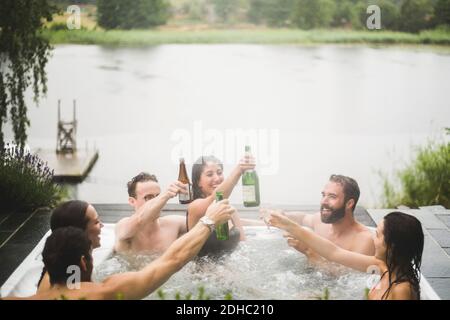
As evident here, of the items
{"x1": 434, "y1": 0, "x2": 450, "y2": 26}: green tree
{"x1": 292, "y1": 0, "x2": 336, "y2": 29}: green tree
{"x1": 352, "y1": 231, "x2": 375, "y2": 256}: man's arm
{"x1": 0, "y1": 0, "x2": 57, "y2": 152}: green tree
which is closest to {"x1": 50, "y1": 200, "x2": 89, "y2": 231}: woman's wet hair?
{"x1": 0, "y1": 0, "x2": 57, "y2": 152}: green tree

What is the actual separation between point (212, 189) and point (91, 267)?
3.01 feet

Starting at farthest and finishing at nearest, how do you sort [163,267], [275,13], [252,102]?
[252,102] → [275,13] → [163,267]

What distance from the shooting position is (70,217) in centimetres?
333

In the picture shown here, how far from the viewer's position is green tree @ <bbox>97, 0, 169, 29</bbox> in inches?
161

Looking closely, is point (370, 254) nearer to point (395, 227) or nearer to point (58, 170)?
point (395, 227)

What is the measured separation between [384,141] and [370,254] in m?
1.13

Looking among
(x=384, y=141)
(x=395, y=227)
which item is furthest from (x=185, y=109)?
(x=395, y=227)

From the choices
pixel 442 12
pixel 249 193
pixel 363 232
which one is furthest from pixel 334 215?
pixel 442 12

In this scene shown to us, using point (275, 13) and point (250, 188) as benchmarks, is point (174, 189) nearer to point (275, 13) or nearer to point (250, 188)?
point (250, 188)

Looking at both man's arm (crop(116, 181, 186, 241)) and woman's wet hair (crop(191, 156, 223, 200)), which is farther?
woman's wet hair (crop(191, 156, 223, 200))

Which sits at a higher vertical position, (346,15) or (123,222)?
(346,15)

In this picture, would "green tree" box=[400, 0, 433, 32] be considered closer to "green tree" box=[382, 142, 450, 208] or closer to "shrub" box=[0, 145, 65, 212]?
"green tree" box=[382, 142, 450, 208]

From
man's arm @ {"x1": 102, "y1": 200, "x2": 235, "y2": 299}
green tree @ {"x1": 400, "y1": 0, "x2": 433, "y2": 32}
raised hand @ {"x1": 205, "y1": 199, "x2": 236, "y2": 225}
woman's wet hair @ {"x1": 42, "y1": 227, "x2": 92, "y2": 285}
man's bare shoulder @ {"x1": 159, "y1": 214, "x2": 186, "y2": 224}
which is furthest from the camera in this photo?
green tree @ {"x1": 400, "y1": 0, "x2": 433, "y2": 32}

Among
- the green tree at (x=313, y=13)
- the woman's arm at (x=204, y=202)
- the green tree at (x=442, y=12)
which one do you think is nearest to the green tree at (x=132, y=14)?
the green tree at (x=313, y=13)
